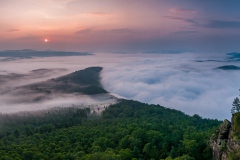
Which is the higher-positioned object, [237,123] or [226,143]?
[237,123]

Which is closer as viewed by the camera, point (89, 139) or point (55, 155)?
point (55, 155)

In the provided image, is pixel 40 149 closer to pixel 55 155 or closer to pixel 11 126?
pixel 55 155

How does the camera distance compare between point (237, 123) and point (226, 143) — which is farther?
point (226, 143)

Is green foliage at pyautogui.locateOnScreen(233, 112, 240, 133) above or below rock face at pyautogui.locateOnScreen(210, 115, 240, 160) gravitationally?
above

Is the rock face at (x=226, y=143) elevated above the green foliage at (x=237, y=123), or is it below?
below

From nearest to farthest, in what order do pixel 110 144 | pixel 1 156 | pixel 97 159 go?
pixel 97 159 < pixel 1 156 < pixel 110 144

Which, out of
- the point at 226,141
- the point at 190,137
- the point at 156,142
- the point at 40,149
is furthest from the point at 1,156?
the point at 226,141

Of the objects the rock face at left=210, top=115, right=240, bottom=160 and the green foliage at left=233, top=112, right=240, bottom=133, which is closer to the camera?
the rock face at left=210, top=115, right=240, bottom=160

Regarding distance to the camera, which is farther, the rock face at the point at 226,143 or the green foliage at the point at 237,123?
the green foliage at the point at 237,123
